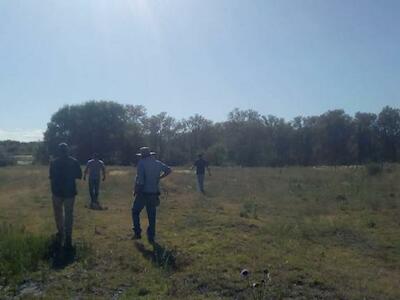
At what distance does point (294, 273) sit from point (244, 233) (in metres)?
4.15

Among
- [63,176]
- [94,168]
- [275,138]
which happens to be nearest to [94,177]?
[94,168]

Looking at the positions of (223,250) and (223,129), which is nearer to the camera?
(223,250)

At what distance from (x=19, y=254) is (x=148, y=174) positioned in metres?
3.17

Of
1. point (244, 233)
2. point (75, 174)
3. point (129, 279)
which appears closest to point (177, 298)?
point (129, 279)

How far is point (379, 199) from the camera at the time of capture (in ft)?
72.2

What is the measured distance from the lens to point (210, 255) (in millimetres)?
9883

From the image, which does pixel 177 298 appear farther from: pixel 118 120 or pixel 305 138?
pixel 305 138

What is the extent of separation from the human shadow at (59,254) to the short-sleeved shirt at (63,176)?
0.87 metres

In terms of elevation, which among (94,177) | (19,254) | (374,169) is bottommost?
(19,254)

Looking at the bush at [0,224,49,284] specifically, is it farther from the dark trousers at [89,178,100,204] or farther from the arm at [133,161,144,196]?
the dark trousers at [89,178,100,204]

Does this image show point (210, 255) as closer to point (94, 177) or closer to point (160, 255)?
point (160, 255)

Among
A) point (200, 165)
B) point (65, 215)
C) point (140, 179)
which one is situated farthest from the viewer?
point (200, 165)

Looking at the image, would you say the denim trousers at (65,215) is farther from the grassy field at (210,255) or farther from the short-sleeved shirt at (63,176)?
the grassy field at (210,255)

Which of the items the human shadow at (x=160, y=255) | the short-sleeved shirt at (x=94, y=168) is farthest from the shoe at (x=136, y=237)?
the short-sleeved shirt at (x=94, y=168)
